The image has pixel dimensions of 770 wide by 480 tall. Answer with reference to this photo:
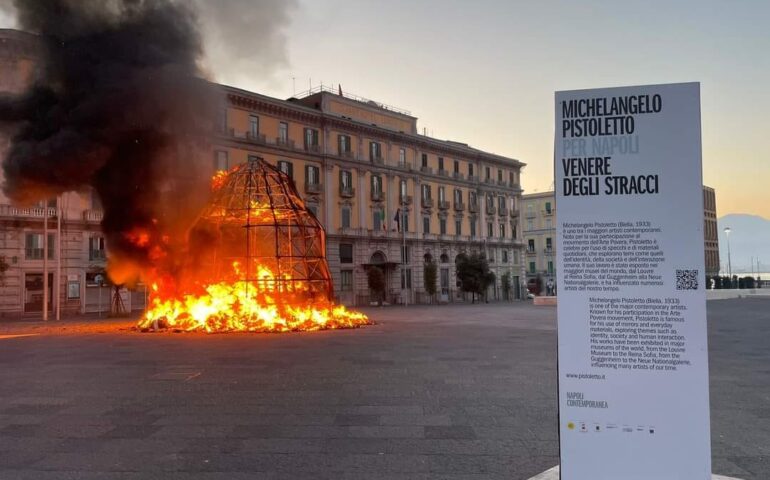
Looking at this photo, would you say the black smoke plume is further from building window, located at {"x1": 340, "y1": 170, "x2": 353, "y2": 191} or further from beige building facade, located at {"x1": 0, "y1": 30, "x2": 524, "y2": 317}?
building window, located at {"x1": 340, "y1": 170, "x2": 353, "y2": 191}

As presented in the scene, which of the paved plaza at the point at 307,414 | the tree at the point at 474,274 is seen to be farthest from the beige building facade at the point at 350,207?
the paved plaza at the point at 307,414

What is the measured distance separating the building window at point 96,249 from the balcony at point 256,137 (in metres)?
13.8

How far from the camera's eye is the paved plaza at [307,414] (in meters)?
5.16

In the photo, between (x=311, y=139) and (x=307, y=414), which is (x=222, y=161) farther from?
(x=307, y=414)

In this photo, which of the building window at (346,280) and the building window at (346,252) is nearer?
the building window at (346,280)

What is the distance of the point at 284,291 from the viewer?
2433 centimetres

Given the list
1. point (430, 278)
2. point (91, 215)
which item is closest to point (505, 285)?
point (430, 278)

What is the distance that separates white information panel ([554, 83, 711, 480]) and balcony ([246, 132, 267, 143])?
145ft

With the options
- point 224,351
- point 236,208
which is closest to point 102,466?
point 224,351

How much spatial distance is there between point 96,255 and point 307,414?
37.1 m

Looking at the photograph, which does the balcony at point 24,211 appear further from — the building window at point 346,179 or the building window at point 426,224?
the building window at point 426,224

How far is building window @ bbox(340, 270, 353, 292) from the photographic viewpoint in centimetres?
5130

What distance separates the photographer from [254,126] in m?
46.3

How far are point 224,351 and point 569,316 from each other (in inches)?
470
